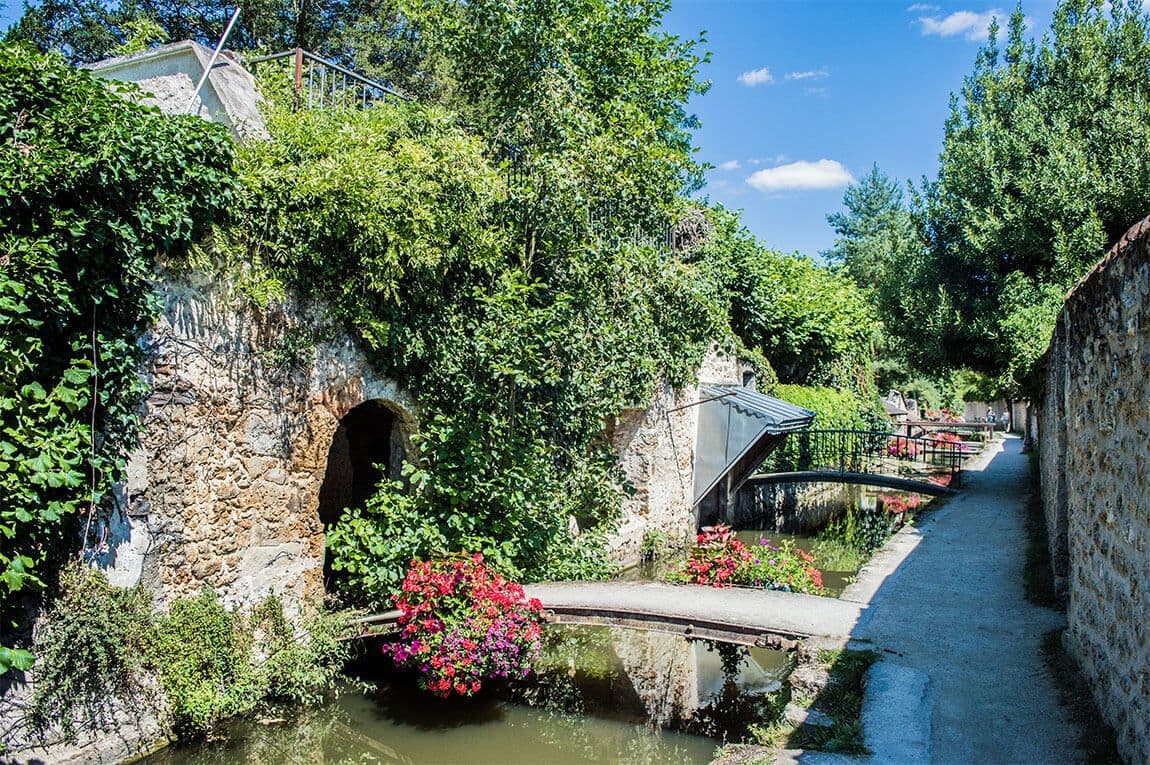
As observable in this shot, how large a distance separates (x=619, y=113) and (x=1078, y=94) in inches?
414

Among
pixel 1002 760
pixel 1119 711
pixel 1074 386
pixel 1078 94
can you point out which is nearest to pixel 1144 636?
pixel 1119 711

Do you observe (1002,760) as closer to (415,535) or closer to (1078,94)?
(415,535)

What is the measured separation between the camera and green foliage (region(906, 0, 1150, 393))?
47.1ft

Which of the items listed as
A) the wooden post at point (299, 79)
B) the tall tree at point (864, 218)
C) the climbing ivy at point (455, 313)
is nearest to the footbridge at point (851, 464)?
the climbing ivy at point (455, 313)

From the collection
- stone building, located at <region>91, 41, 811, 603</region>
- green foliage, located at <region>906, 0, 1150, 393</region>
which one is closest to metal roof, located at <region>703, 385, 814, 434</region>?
green foliage, located at <region>906, 0, 1150, 393</region>

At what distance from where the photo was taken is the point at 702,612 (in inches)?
303

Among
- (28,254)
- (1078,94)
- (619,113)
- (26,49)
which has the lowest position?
(28,254)

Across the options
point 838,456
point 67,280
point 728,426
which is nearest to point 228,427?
point 67,280

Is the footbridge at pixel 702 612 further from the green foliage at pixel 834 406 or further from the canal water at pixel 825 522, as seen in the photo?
the green foliage at pixel 834 406

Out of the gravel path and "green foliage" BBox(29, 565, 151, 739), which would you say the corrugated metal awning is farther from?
"green foliage" BBox(29, 565, 151, 739)

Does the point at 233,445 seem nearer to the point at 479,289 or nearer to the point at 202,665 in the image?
the point at 202,665

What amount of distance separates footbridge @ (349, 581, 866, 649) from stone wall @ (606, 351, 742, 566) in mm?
3072

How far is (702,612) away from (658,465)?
4971 mm

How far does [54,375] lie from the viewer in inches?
204
